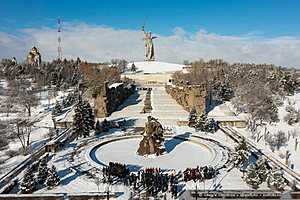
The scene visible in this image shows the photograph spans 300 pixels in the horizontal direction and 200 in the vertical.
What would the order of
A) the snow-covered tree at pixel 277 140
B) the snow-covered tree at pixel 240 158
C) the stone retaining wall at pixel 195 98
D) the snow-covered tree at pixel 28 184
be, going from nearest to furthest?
the snow-covered tree at pixel 28 184 → the snow-covered tree at pixel 240 158 → the snow-covered tree at pixel 277 140 → the stone retaining wall at pixel 195 98

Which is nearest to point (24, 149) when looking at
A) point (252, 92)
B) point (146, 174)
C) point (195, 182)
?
point (146, 174)

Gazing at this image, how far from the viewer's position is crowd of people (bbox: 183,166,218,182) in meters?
17.1

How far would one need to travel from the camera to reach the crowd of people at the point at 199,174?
17141mm

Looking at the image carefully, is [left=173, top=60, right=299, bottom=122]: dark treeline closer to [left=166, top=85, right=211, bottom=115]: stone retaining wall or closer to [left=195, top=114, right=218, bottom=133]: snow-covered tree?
[left=166, top=85, right=211, bottom=115]: stone retaining wall

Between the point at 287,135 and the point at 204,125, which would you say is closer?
the point at 204,125

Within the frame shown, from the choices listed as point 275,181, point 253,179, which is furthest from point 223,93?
point 275,181

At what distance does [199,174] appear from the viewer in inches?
679

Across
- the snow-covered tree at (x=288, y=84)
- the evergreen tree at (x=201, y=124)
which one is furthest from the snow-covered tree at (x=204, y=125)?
the snow-covered tree at (x=288, y=84)

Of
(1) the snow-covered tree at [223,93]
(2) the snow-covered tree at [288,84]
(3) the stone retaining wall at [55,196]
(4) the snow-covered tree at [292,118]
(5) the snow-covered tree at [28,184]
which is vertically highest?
(2) the snow-covered tree at [288,84]

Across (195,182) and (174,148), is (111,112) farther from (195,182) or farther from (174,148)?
(195,182)

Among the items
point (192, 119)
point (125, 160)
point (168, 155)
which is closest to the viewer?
point (125, 160)

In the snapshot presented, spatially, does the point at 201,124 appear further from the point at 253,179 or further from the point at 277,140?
the point at 253,179

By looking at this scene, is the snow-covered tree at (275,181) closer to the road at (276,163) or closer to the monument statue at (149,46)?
the road at (276,163)

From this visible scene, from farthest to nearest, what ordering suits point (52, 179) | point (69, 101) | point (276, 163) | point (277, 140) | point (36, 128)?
point (69, 101), point (36, 128), point (277, 140), point (276, 163), point (52, 179)
